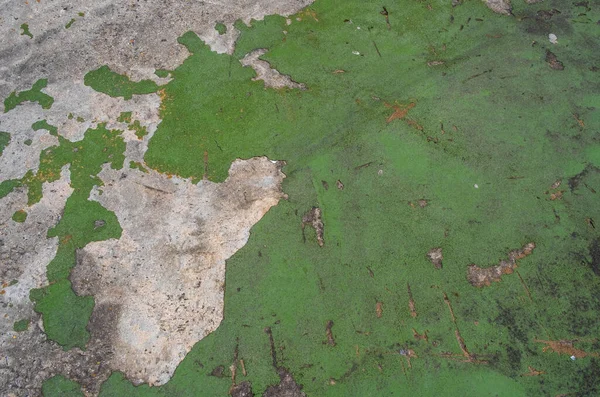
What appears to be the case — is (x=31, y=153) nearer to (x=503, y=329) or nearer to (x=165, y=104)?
(x=165, y=104)

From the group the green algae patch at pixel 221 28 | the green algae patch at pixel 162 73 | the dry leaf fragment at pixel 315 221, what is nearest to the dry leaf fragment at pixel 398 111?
the dry leaf fragment at pixel 315 221

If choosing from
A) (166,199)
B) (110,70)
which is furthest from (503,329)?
(110,70)

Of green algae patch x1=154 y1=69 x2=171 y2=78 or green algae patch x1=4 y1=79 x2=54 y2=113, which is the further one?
green algae patch x1=154 y1=69 x2=171 y2=78

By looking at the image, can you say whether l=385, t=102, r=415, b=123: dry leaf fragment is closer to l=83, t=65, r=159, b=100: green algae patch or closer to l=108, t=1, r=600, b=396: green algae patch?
l=108, t=1, r=600, b=396: green algae patch

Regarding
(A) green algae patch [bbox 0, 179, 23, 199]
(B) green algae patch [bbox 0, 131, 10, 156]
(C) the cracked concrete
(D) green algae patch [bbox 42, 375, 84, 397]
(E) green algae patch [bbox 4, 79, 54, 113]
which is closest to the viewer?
(D) green algae patch [bbox 42, 375, 84, 397]

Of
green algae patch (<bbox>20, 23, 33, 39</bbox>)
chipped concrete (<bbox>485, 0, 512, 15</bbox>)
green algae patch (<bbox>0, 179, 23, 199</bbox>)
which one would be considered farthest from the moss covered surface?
green algae patch (<bbox>20, 23, 33, 39</bbox>)

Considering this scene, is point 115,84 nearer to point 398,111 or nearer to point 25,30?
point 25,30

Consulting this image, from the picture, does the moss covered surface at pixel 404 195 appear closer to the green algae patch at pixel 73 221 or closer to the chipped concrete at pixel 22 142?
the green algae patch at pixel 73 221
